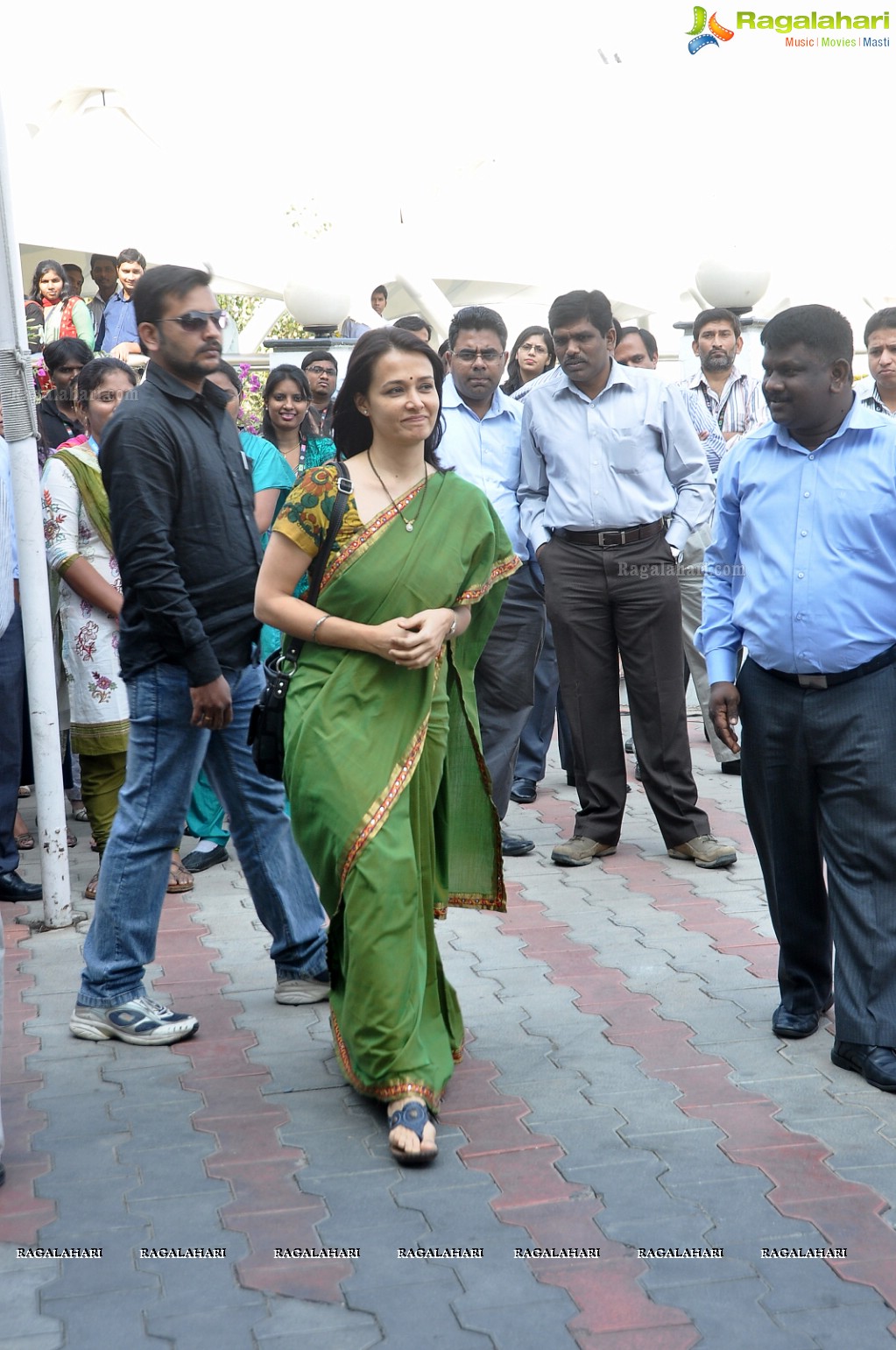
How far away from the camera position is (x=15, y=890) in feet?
20.4

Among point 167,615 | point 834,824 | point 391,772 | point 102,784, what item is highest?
point 167,615

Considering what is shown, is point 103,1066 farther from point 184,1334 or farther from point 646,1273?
point 646,1273

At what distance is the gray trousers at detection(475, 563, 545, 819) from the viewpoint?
264 inches

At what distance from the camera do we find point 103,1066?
4391 millimetres

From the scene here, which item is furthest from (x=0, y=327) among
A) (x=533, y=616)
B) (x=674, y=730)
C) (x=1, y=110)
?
(x=674, y=730)

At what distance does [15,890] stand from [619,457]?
3.07m

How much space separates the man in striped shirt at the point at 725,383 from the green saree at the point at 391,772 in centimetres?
432

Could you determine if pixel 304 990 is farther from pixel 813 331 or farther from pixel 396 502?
pixel 813 331

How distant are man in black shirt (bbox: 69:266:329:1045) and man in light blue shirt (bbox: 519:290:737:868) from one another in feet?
6.79

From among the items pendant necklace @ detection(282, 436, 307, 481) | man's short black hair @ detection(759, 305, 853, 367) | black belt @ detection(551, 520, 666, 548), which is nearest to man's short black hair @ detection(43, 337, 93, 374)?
pendant necklace @ detection(282, 436, 307, 481)

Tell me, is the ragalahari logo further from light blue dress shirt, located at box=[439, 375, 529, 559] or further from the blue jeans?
the blue jeans

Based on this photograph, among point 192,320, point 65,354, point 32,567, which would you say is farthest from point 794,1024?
point 65,354

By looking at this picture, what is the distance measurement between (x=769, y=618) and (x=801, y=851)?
2.32 ft

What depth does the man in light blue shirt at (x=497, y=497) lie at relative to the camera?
6.69 metres
